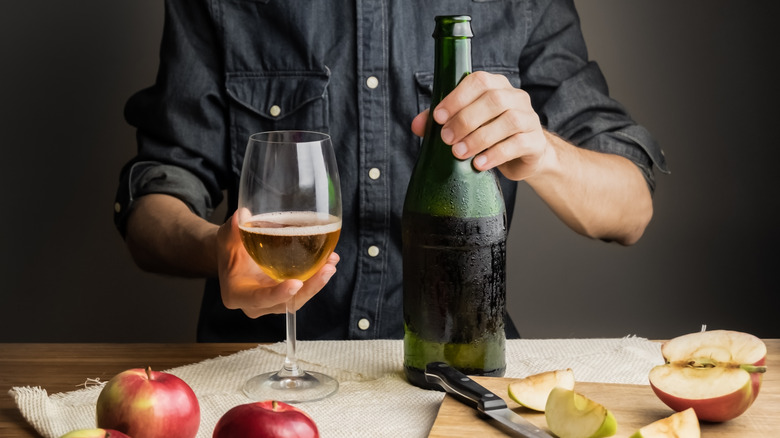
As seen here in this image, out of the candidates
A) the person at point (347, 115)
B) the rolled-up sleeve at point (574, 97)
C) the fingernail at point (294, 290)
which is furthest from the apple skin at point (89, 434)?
the rolled-up sleeve at point (574, 97)

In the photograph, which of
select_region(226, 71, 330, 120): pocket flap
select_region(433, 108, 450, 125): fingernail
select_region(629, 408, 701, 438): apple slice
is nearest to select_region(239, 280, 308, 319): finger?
select_region(433, 108, 450, 125): fingernail

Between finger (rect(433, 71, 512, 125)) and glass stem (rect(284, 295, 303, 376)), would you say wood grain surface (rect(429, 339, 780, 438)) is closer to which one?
glass stem (rect(284, 295, 303, 376))

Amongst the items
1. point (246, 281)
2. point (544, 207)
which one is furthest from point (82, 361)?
point (544, 207)

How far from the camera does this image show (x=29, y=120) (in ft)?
7.23

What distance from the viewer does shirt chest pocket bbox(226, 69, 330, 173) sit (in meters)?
1.64

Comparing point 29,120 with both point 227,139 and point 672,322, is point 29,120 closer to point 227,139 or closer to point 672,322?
point 227,139

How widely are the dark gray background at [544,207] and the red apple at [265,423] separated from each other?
59.1 inches

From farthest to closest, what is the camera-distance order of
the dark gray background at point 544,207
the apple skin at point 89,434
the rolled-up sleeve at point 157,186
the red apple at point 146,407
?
the dark gray background at point 544,207 → the rolled-up sleeve at point 157,186 → the red apple at point 146,407 → the apple skin at point 89,434

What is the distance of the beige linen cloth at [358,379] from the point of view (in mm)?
977

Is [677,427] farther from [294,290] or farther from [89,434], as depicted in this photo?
[89,434]

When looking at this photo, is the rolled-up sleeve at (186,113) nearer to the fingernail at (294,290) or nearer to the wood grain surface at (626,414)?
the fingernail at (294,290)

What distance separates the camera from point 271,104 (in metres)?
1.66

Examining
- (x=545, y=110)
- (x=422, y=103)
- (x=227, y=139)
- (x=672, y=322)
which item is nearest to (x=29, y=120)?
(x=227, y=139)

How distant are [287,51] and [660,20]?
1032 millimetres
